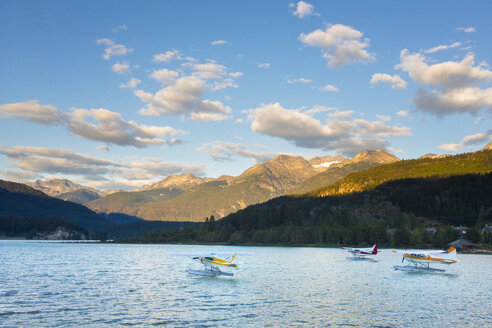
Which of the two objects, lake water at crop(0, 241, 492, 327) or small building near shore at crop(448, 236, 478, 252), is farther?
small building near shore at crop(448, 236, 478, 252)

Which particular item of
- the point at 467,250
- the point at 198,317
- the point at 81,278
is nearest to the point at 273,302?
the point at 198,317

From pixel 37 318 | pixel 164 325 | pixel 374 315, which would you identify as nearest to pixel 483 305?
pixel 374 315

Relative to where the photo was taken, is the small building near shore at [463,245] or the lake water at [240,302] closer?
the lake water at [240,302]

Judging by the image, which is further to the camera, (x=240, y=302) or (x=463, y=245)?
(x=463, y=245)

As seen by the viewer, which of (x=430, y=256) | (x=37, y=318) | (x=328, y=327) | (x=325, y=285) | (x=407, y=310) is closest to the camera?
(x=328, y=327)

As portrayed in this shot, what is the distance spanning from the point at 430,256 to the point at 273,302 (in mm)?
64787

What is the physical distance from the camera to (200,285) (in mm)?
63500

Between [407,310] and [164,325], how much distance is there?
1028 inches

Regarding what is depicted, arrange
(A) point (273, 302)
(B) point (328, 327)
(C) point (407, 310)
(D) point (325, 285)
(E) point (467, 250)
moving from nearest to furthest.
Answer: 1. (B) point (328, 327)
2. (C) point (407, 310)
3. (A) point (273, 302)
4. (D) point (325, 285)
5. (E) point (467, 250)

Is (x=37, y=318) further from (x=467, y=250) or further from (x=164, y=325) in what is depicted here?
(x=467, y=250)

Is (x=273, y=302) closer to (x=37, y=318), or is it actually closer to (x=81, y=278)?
(x=37, y=318)

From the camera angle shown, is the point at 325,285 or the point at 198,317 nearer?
the point at 198,317

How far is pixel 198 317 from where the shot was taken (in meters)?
38.3

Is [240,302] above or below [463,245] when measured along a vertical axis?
→ above
